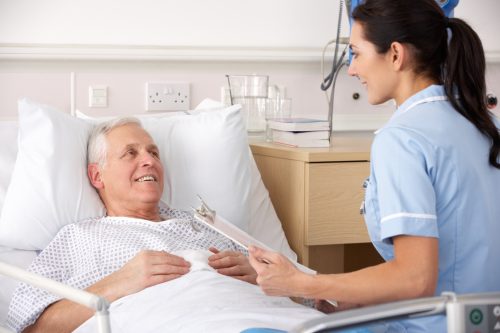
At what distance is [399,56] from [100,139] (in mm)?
1081

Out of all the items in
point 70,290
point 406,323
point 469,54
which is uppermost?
point 469,54

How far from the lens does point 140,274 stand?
2.08 meters

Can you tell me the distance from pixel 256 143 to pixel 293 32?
1.71 feet

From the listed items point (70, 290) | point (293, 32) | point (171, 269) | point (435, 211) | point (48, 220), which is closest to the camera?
point (70, 290)

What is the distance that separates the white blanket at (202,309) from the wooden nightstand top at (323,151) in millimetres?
657

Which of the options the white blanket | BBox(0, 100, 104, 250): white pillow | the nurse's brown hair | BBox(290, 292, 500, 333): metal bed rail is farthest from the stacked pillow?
BBox(290, 292, 500, 333): metal bed rail

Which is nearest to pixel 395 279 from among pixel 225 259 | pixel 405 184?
pixel 405 184

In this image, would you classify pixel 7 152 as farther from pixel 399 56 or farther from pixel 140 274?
pixel 399 56

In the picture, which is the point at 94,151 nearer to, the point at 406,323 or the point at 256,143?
the point at 256,143

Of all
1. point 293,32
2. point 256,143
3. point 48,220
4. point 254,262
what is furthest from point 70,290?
point 293,32

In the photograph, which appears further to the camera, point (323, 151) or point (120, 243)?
point (323, 151)

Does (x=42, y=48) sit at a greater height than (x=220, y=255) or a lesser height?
greater

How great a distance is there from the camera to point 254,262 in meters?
1.70

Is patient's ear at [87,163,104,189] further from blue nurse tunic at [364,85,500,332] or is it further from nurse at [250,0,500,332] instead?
blue nurse tunic at [364,85,500,332]
